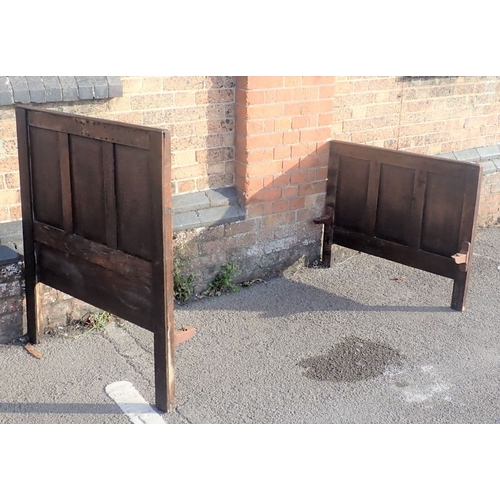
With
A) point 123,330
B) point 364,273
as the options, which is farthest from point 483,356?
point 123,330

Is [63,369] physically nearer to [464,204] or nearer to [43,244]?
[43,244]

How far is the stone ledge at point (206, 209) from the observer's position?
5250mm

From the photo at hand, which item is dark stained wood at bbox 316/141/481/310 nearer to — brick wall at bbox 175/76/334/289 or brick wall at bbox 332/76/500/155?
brick wall at bbox 175/76/334/289

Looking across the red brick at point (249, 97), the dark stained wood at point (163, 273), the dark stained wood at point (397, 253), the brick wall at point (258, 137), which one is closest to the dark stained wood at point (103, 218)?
the dark stained wood at point (163, 273)

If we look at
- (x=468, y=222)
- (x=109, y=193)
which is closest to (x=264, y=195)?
(x=468, y=222)

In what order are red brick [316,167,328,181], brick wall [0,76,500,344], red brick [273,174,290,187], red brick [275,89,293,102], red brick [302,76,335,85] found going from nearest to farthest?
brick wall [0,76,500,344], red brick [275,89,293,102], red brick [302,76,335,85], red brick [273,174,290,187], red brick [316,167,328,181]

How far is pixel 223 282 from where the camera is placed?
5.57 meters

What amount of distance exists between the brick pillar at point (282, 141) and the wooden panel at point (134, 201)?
68.0 inches

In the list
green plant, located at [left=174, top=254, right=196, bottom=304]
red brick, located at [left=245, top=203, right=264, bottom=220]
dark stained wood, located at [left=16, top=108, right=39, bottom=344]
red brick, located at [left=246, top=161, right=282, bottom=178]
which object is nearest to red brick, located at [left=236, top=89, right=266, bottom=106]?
red brick, located at [left=246, top=161, right=282, bottom=178]

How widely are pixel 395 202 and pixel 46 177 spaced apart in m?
2.56

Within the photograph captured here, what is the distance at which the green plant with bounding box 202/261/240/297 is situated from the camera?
557 cm

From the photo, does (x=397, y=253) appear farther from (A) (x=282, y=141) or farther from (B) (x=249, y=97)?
(B) (x=249, y=97)

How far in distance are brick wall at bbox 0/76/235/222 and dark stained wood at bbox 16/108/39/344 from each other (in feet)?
0.74

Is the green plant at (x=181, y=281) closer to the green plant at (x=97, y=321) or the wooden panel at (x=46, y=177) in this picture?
the green plant at (x=97, y=321)
